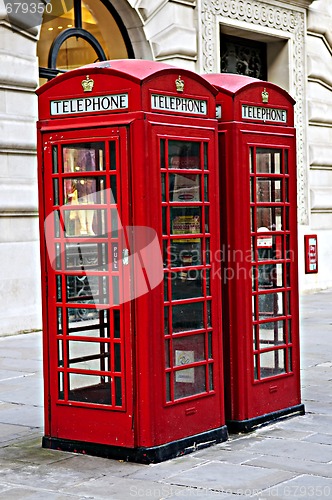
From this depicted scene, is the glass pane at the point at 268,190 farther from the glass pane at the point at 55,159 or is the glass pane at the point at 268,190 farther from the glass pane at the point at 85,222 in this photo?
the glass pane at the point at 55,159

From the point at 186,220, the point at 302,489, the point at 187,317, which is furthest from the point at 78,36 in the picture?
the point at 302,489

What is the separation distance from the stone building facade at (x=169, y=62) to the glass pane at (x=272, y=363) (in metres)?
5.19

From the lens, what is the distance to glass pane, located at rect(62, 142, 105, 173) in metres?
5.53

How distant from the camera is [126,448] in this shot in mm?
5523

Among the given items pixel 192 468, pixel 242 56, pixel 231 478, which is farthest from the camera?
pixel 242 56

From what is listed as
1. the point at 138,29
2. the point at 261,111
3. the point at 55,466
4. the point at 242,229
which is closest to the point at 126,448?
the point at 55,466

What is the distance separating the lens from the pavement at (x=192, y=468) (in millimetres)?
4895

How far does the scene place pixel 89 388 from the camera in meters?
5.71

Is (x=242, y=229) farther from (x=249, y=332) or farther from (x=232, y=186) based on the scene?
(x=249, y=332)

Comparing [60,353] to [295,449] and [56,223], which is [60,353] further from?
[295,449]

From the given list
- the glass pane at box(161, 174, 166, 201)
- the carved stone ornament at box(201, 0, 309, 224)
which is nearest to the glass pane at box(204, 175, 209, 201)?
the glass pane at box(161, 174, 166, 201)

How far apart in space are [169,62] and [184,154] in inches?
312

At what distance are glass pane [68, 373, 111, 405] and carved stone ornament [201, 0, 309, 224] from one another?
8.83 metres

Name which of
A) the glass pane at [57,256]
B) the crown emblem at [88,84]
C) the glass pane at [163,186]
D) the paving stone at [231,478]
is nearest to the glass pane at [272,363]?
the paving stone at [231,478]
